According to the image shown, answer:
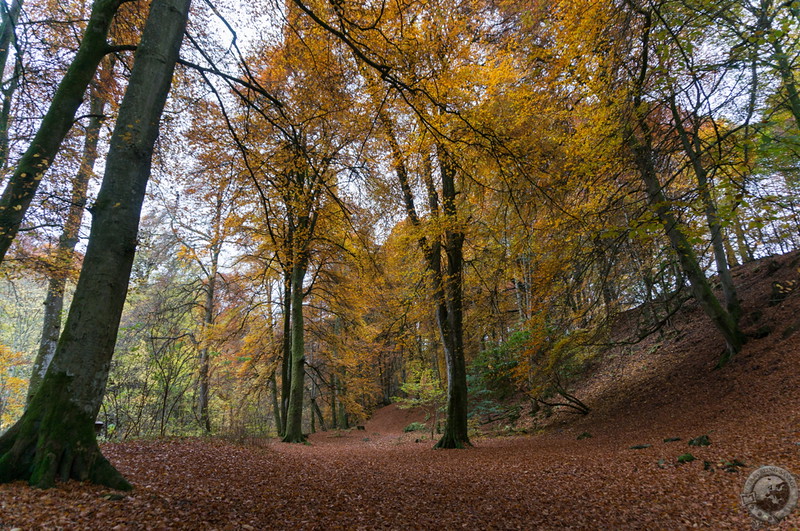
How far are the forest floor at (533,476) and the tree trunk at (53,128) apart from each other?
2.75m

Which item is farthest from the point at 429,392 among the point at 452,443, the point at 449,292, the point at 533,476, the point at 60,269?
the point at 60,269

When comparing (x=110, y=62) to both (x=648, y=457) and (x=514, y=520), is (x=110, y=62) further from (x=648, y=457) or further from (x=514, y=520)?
(x=648, y=457)

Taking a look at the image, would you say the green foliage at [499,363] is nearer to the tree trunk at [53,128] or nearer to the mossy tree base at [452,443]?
the mossy tree base at [452,443]

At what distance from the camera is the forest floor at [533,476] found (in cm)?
281

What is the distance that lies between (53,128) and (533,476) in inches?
297

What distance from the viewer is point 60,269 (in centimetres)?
672

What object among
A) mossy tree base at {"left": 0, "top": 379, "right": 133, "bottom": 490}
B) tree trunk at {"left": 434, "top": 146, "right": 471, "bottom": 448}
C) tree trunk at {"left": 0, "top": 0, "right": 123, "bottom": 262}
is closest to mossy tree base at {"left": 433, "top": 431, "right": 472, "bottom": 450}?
tree trunk at {"left": 434, "top": 146, "right": 471, "bottom": 448}

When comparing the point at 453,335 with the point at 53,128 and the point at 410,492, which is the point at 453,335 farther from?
the point at 53,128

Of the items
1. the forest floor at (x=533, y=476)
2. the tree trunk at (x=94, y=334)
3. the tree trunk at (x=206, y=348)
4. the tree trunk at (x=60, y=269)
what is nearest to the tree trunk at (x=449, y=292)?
the forest floor at (x=533, y=476)

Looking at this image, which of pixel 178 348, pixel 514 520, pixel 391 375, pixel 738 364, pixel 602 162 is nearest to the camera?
pixel 514 520

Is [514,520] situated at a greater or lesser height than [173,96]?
lesser

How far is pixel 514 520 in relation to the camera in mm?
3330

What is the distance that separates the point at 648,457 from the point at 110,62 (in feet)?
37.1

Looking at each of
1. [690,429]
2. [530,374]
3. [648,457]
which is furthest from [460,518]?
[530,374]
